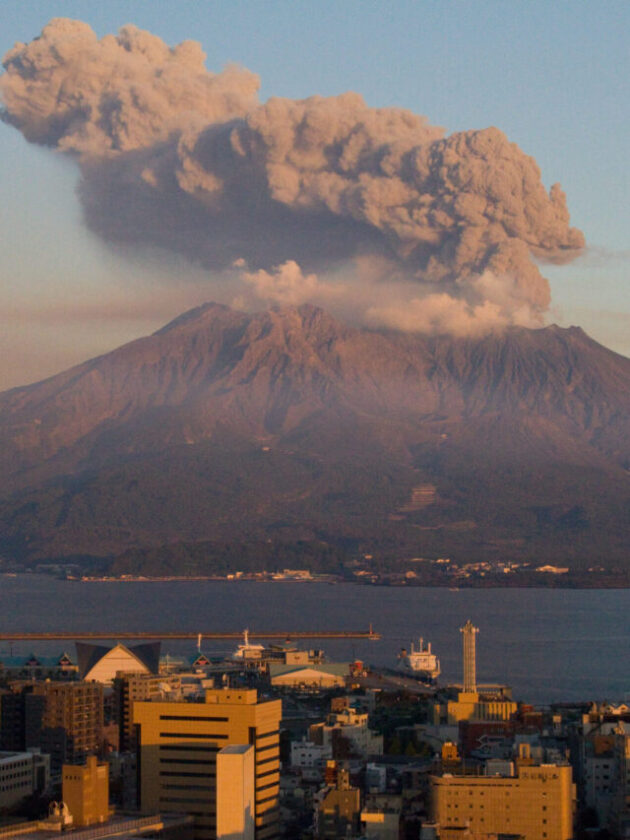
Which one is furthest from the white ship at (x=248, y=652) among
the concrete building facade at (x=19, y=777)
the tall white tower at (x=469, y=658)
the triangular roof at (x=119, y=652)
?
the concrete building facade at (x=19, y=777)

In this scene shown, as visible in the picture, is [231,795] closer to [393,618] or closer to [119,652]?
[119,652]

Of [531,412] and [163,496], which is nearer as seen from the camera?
[163,496]

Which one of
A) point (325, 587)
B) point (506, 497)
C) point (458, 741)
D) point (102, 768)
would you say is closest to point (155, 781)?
point (102, 768)

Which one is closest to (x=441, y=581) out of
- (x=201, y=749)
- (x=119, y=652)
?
(x=119, y=652)

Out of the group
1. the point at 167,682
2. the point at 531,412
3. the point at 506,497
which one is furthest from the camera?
the point at 531,412

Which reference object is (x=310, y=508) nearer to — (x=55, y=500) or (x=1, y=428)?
(x=55, y=500)

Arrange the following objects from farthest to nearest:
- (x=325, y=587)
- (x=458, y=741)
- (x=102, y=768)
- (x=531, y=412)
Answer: (x=531, y=412) → (x=325, y=587) → (x=458, y=741) → (x=102, y=768)

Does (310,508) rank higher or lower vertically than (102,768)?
higher
